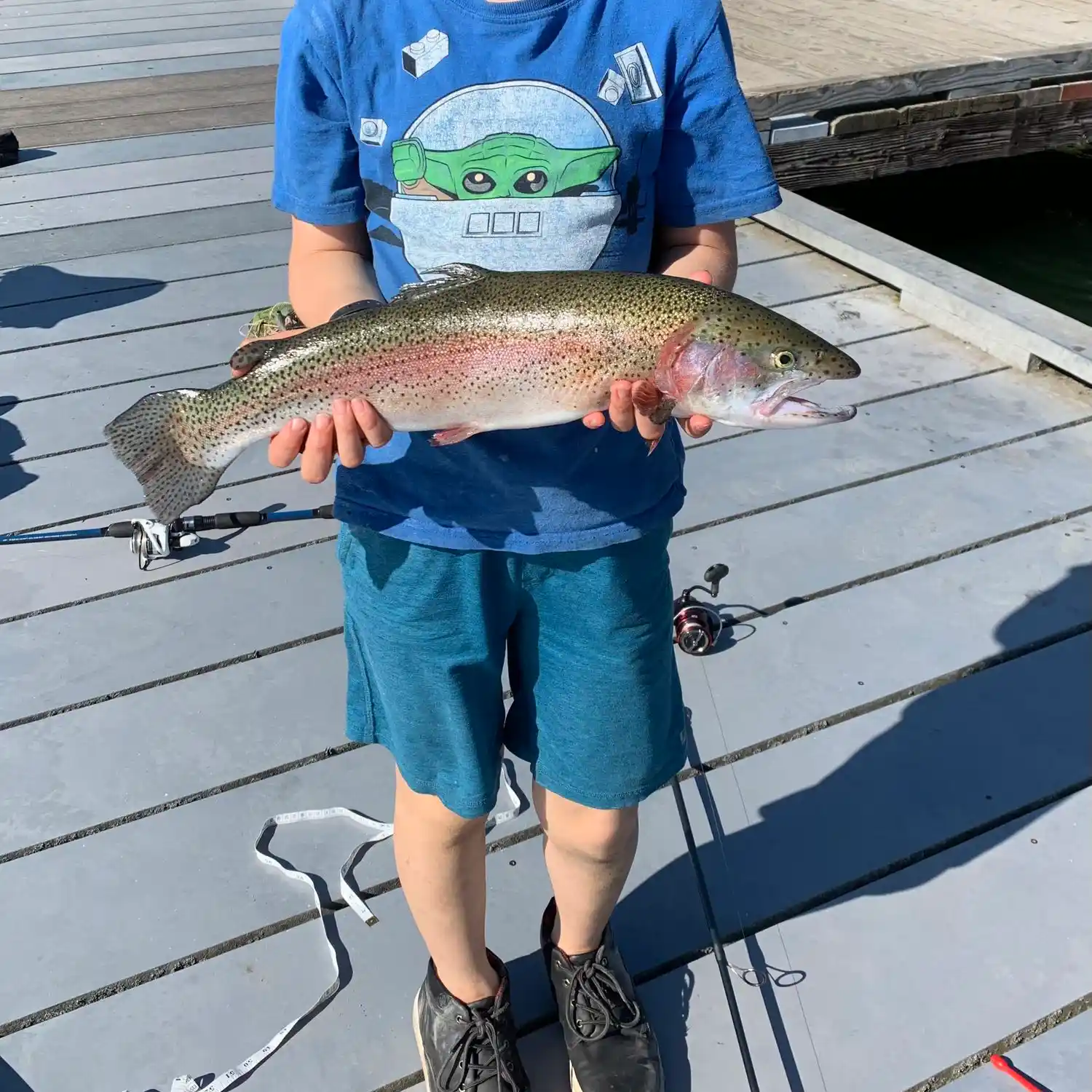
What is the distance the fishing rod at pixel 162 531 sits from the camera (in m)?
3.25

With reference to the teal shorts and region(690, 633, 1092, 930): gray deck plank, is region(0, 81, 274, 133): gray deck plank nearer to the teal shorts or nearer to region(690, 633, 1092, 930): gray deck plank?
region(690, 633, 1092, 930): gray deck plank

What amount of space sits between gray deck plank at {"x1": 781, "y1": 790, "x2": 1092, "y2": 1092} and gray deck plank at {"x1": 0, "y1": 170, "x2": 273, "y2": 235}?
524cm

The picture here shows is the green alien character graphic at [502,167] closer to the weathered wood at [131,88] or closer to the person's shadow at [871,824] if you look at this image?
the person's shadow at [871,824]

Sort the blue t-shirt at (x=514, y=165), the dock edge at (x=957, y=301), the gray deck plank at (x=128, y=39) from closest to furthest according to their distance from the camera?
the blue t-shirt at (x=514, y=165), the dock edge at (x=957, y=301), the gray deck plank at (x=128, y=39)

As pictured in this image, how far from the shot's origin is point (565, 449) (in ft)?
5.65

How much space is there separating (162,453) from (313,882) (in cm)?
102

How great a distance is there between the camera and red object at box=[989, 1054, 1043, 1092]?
78.1 inches

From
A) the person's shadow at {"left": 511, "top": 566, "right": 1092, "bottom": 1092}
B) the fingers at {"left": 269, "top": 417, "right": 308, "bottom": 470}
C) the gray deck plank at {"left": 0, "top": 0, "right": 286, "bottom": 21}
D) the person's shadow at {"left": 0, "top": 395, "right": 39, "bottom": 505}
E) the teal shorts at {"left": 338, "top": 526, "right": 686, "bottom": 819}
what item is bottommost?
the person's shadow at {"left": 511, "top": 566, "right": 1092, "bottom": 1092}

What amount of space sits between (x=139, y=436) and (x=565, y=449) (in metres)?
0.75

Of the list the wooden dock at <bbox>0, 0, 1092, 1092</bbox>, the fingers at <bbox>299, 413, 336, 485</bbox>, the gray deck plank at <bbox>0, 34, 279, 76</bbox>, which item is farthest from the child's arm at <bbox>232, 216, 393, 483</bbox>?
the gray deck plank at <bbox>0, 34, 279, 76</bbox>

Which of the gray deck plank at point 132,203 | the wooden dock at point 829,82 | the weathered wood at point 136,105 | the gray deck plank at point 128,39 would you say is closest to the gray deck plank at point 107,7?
the gray deck plank at point 128,39

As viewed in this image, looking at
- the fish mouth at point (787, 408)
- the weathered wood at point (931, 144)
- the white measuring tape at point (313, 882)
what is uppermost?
the fish mouth at point (787, 408)

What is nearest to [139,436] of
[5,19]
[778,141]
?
[778,141]

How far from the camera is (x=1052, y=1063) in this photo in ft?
6.67
